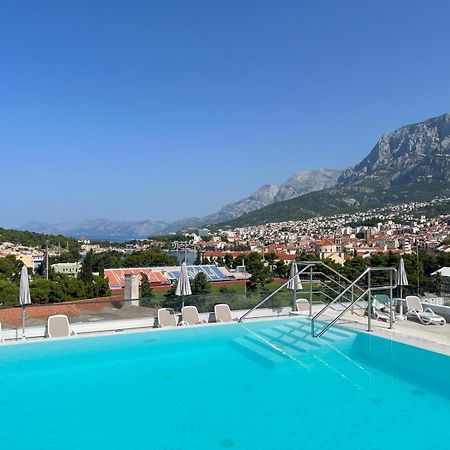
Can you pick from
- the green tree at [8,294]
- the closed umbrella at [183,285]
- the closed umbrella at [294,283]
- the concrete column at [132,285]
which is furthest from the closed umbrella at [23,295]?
the green tree at [8,294]

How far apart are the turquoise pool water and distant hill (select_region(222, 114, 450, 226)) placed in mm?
145511

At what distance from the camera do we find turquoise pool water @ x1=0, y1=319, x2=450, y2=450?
17.6ft

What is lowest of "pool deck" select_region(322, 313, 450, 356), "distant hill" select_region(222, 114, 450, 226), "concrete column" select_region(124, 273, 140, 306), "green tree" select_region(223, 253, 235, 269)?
"green tree" select_region(223, 253, 235, 269)

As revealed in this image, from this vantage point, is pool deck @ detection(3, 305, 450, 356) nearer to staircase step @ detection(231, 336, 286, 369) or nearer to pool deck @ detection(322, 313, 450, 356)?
pool deck @ detection(322, 313, 450, 356)

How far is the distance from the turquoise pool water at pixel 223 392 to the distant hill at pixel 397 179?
14551 cm

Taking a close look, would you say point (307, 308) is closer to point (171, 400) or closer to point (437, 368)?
point (437, 368)

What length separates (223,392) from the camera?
271 inches

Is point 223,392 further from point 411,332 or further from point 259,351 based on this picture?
point 411,332

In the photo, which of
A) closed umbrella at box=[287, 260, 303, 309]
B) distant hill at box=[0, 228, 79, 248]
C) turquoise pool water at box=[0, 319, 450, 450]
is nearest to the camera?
turquoise pool water at box=[0, 319, 450, 450]

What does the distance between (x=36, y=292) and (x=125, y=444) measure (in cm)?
2680

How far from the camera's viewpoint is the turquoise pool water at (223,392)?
5.38 meters

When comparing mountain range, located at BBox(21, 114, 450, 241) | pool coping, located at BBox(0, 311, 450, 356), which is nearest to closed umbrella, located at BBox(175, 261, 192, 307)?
pool coping, located at BBox(0, 311, 450, 356)

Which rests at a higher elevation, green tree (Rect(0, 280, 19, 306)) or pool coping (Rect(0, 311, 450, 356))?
pool coping (Rect(0, 311, 450, 356))

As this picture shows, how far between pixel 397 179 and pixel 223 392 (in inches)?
6691
